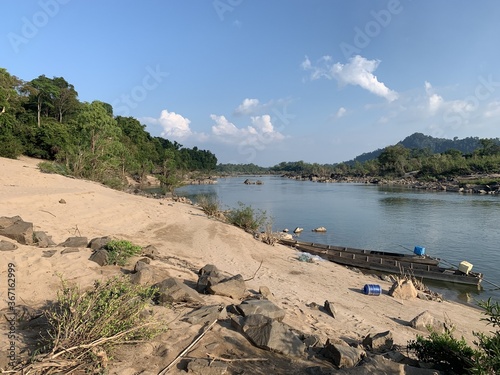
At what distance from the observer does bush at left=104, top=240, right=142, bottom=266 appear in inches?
305

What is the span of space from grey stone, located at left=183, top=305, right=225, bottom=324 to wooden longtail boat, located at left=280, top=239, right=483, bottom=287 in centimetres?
1196

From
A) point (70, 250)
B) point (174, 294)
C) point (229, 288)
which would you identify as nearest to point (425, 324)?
point (229, 288)

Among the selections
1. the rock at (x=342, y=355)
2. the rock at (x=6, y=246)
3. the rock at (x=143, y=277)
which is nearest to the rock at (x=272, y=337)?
the rock at (x=342, y=355)

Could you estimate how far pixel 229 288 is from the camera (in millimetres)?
6848

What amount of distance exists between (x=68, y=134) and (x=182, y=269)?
42885mm

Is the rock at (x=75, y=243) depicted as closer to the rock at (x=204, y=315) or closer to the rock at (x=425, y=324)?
the rock at (x=204, y=315)

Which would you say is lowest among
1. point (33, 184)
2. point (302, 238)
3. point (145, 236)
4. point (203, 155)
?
point (302, 238)

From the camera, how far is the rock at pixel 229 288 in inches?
265

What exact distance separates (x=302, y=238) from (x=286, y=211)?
521 inches

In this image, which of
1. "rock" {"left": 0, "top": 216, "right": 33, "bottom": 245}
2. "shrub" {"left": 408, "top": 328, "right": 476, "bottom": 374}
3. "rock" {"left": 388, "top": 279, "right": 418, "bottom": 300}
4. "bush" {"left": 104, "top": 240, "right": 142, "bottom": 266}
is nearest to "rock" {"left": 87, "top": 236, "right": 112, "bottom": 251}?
"bush" {"left": 104, "top": 240, "right": 142, "bottom": 266}

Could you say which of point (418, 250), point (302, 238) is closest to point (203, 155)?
point (302, 238)

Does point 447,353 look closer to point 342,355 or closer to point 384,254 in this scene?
point 342,355

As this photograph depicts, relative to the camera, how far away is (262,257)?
13.5m

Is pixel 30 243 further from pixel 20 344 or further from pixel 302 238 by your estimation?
pixel 302 238
